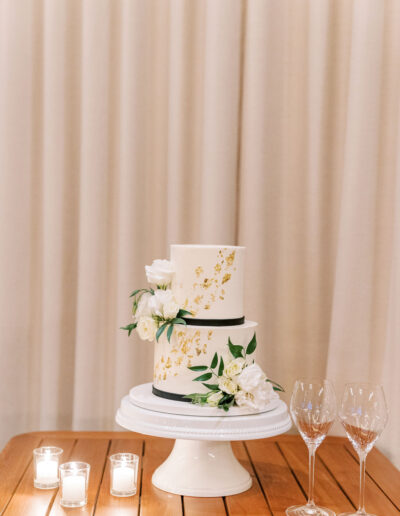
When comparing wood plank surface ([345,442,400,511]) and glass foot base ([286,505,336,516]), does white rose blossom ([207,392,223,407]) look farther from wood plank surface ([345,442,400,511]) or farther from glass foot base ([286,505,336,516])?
wood plank surface ([345,442,400,511])

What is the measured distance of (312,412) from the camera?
111 cm

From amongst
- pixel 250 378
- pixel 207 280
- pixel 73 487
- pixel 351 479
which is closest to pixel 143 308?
pixel 207 280

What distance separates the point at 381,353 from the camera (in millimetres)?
1711

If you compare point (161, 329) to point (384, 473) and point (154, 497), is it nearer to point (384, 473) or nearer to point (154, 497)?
point (154, 497)

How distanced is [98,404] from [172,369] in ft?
1.95

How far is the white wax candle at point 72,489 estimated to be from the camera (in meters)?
1.16

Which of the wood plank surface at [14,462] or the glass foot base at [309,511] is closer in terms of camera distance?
the glass foot base at [309,511]

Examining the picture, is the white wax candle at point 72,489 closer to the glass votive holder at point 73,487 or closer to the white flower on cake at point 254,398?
the glass votive holder at point 73,487

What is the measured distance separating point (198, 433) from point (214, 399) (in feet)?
0.26

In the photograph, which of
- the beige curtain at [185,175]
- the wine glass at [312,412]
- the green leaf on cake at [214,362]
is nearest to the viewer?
the wine glass at [312,412]

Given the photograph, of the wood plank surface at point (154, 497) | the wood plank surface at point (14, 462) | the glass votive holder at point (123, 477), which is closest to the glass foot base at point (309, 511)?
the wood plank surface at point (154, 497)

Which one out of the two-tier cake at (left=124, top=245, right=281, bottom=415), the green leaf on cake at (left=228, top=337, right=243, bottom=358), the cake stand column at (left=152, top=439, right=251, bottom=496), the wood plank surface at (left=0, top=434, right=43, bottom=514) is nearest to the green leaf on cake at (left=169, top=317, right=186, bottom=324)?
the two-tier cake at (left=124, top=245, right=281, bottom=415)

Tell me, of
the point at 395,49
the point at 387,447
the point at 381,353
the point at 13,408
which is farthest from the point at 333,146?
the point at 13,408

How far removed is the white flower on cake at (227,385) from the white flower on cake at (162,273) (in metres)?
0.23
